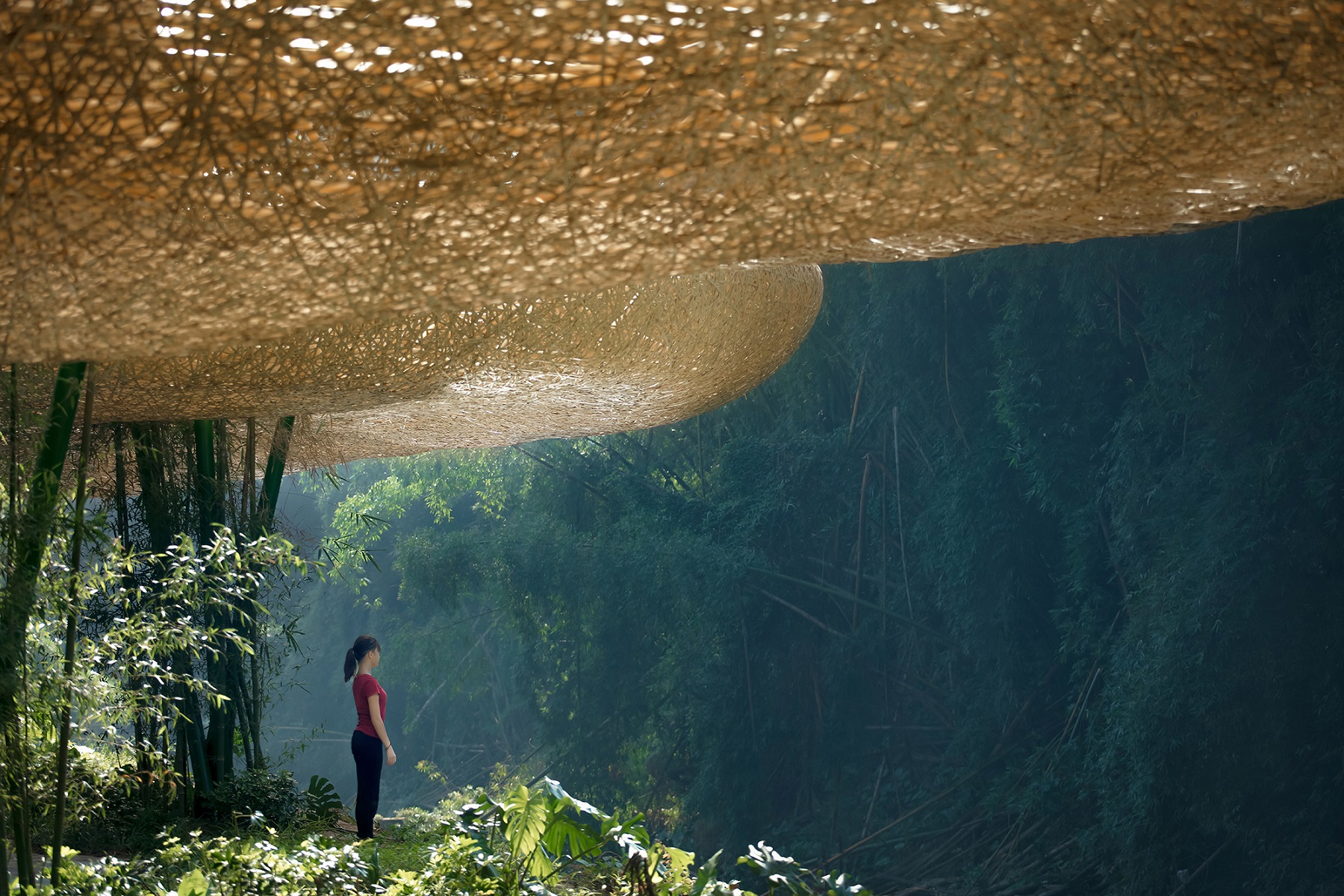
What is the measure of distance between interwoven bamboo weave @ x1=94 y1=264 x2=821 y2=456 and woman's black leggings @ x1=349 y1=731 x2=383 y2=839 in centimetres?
140

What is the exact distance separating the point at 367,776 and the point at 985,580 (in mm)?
6097

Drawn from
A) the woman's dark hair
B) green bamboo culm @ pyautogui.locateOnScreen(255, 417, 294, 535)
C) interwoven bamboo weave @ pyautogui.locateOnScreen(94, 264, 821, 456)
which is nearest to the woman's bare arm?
the woman's dark hair

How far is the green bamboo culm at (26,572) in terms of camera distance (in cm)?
220

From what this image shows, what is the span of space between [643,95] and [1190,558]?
6988mm

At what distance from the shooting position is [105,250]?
1262mm

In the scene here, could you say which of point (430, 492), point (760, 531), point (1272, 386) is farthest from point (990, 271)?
point (430, 492)

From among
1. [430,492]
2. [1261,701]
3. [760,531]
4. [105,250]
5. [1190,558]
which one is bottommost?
[430,492]

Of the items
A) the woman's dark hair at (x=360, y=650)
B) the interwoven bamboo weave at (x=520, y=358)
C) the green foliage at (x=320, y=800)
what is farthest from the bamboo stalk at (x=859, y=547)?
the woman's dark hair at (x=360, y=650)

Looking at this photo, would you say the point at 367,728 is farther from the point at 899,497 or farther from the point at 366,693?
the point at 899,497

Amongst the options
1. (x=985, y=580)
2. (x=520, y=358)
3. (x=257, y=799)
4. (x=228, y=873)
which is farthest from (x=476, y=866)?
(x=985, y=580)

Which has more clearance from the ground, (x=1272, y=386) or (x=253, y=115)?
(x=253, y=115)

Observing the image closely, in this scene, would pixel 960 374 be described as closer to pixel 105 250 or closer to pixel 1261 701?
pixel 1261 701

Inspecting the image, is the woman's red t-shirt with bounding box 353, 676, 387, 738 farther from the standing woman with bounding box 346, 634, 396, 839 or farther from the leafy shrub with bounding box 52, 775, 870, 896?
the leafy shrub with bounding box 52, 775, 870, 896

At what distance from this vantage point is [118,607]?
4.76m
